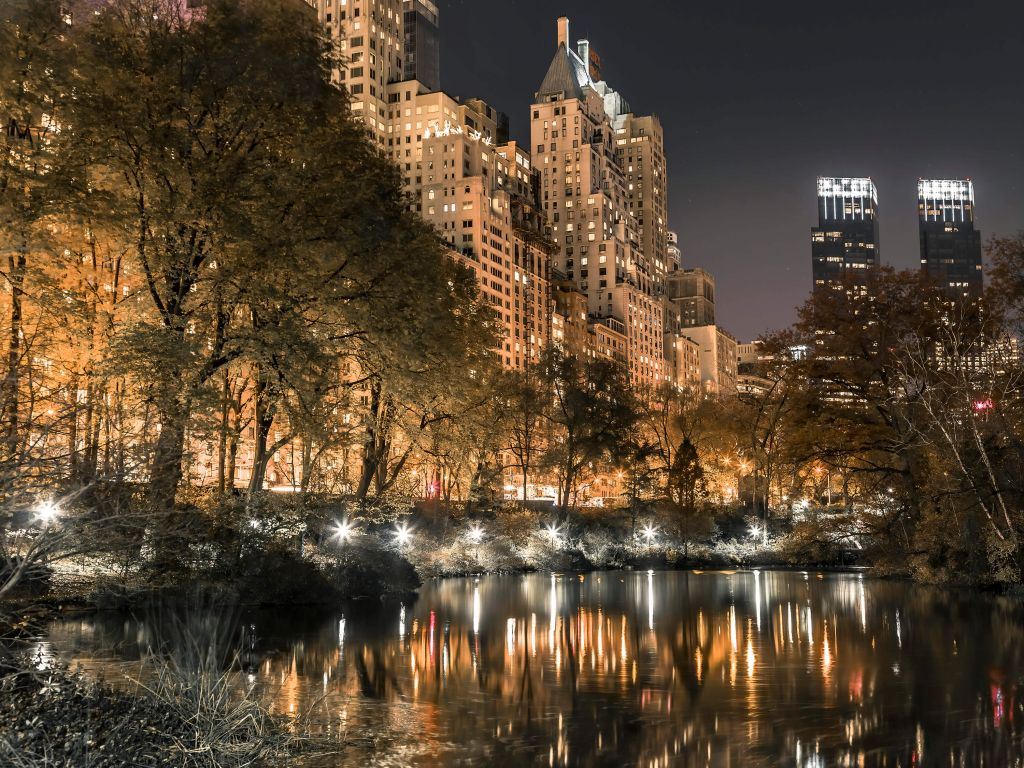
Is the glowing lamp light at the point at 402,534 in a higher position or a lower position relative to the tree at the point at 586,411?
lower

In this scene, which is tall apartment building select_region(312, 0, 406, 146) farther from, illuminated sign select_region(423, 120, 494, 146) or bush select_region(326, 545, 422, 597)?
bush select_region(326, 545, 422, 597)

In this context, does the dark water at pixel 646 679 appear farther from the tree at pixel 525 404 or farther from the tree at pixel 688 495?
the tree at pixel 525 404

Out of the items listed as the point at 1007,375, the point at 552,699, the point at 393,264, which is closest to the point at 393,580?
the point at 393,264

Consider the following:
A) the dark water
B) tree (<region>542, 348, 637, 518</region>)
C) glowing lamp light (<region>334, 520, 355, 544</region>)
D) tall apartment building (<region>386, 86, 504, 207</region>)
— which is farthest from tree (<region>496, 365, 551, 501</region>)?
tall apartment building (<region>386, 86, 504, 207</region>)

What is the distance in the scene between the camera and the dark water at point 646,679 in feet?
44.4

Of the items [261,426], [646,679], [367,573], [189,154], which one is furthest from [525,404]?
[646,679]

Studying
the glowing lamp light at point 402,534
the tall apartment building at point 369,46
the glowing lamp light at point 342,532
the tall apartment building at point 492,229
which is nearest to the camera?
the glowing lamp light at point 342,532

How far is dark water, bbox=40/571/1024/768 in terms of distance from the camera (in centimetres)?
1352

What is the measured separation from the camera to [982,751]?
1324 cm

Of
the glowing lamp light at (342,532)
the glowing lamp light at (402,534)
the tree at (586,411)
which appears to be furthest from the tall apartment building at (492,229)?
the glowing lamp light at (342,532)

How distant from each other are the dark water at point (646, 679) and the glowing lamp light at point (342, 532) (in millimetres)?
4072

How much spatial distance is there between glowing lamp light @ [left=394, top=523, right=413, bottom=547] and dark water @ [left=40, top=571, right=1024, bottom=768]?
396 inches

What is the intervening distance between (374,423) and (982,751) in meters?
28.3

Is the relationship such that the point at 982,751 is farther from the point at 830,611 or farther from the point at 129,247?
the point at 129,247
